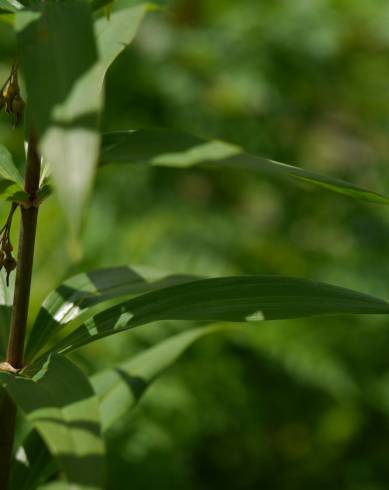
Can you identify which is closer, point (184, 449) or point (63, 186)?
point (63, 186)

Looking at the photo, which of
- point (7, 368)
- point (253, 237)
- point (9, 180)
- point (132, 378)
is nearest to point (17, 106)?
point (9, 180)

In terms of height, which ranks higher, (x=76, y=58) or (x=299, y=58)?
(x=76, y=58)

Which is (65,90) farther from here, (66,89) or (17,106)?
(17,106)

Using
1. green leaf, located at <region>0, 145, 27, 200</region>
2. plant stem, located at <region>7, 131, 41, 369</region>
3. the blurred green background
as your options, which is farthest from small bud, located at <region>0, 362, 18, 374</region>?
the blurred green background

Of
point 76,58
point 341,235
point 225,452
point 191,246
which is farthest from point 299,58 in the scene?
point 76,58

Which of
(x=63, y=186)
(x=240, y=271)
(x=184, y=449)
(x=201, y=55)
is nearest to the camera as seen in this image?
(x=63, y=186)

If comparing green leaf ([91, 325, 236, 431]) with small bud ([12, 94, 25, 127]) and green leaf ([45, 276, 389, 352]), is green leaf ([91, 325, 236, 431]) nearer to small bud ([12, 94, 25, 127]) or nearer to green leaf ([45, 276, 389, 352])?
green leaf ([45, 276, 389, 352])

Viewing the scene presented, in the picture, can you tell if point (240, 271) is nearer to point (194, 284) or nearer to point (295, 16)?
point (295, 16)
